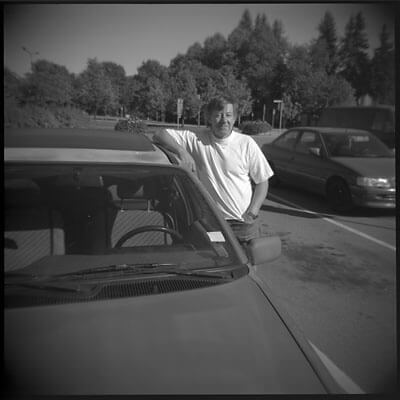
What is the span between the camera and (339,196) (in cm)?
727

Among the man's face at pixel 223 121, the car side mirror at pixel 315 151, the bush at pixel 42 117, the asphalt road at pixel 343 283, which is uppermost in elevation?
the bush at pixel 42 117

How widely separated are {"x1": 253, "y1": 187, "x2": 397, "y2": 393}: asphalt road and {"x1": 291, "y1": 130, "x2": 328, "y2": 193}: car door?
0.81 metres

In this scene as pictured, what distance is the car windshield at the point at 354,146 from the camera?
7.70 meters

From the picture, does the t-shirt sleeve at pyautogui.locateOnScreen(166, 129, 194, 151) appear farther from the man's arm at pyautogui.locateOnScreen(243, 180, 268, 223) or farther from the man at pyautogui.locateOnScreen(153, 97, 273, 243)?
the man's arm at pyautogui.locateOnScreen(243, 180, 268, 223)

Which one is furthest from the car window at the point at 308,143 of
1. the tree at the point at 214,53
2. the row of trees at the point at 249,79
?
the tree at the point at 214,53

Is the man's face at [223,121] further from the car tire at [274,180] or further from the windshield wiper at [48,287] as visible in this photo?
the car tire at [274,180]

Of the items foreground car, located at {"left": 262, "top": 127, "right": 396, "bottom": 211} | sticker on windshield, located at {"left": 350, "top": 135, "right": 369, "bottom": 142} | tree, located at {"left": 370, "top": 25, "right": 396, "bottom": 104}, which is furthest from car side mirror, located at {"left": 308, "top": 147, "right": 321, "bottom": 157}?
tree, located at {"left": 370, "top": 25, "right": 396, "bottom": 104}

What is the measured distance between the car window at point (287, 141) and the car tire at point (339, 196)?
1670mm

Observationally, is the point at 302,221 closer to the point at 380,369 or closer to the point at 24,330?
the point at 380,369

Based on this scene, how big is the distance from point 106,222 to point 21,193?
1.51 ft

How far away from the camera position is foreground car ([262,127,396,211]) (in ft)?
22.2

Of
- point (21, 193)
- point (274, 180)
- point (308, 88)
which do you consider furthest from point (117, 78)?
point (21, 193)

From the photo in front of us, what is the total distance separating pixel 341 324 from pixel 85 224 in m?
2.16

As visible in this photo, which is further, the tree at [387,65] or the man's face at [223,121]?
the man's face at [223,121]
